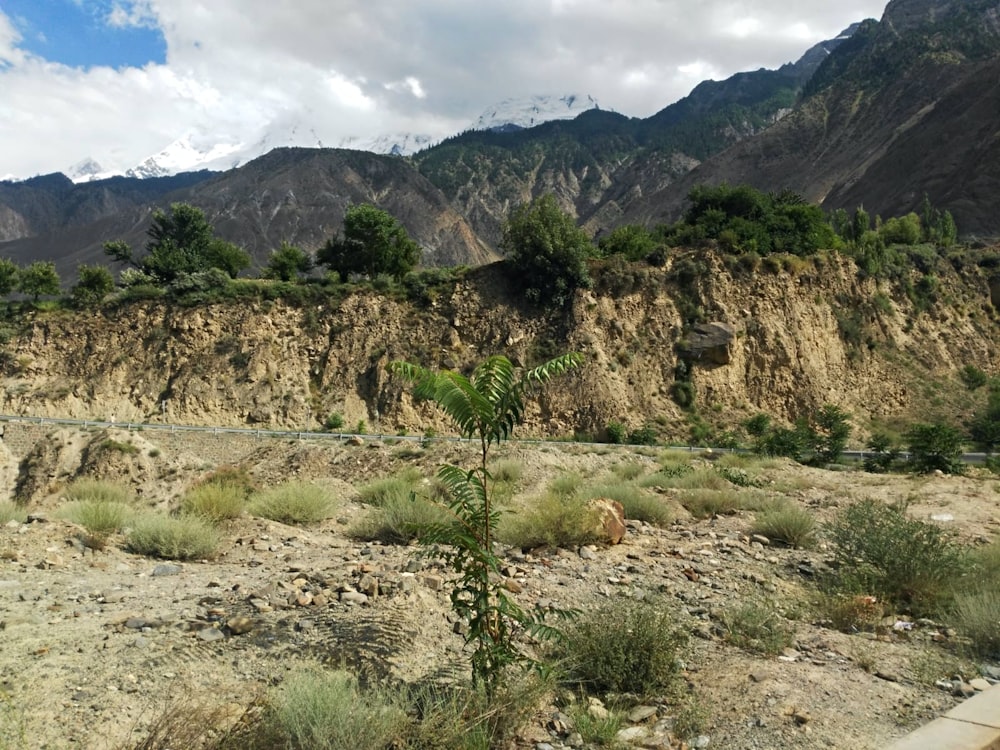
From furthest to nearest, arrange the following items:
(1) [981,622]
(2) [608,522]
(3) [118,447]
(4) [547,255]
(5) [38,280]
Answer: (5) [38,280] < (4) [547,255] < (3) [118,447] < (2) [608,522] < (1) [981,622]

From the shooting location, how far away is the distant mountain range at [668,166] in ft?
255

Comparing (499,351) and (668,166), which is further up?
(668,166)

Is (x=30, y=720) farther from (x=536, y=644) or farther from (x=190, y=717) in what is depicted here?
(x=536, y=644)

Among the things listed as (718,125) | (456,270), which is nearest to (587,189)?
(718,125)

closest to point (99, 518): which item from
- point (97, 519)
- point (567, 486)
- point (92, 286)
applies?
point (97, 519)

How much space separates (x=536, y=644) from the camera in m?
5.97

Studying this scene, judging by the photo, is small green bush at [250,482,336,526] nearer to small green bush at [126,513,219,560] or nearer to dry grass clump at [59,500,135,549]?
dry grass clump at [59,500,135,549]

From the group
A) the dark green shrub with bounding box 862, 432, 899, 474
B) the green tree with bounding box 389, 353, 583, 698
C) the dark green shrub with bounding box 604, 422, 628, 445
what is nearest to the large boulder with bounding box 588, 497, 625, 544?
the green tree with bounding box 389, 353, 583, 698

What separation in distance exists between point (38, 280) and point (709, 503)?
43739mm

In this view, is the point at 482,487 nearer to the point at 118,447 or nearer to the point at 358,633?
the point at 358,633

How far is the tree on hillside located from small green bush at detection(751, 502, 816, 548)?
4124 cm

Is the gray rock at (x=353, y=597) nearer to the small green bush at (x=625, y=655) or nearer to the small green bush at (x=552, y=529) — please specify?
the small green bush at (x=625, y=655)

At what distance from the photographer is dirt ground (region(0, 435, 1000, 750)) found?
4523 mm

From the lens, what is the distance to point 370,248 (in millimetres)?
42156
